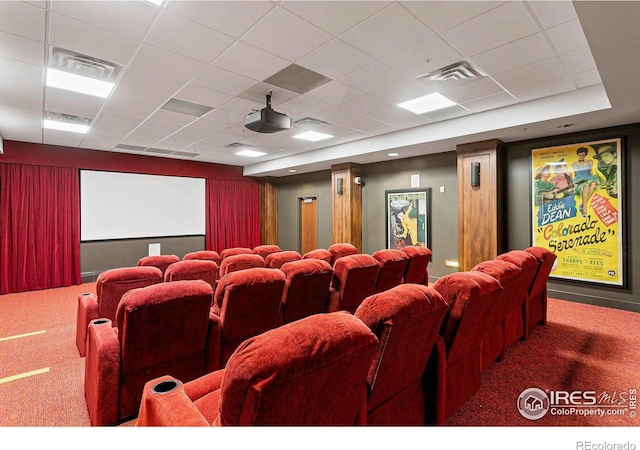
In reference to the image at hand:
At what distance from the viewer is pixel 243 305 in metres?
2.30

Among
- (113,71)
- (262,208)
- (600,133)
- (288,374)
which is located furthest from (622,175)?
(262,208)

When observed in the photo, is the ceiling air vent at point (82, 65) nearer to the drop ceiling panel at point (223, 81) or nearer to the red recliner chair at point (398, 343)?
the drop ceiling panel at point (223, 81)

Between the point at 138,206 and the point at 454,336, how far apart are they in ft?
25.1

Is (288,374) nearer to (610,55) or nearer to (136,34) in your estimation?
(136,34)

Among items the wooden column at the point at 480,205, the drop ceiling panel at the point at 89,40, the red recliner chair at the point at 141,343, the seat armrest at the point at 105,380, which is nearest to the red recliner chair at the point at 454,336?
the red recliner chair at the point at 141,343

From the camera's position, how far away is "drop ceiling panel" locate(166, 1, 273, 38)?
224 centimetres

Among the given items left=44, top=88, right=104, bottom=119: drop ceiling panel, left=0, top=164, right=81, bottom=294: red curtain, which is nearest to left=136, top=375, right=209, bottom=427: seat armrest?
left=44, top=88, right=104, bottom=119: drop ceiling panel

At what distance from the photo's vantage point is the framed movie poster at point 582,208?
14.3ft

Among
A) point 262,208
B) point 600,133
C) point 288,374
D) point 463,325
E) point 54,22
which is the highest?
point 54,22

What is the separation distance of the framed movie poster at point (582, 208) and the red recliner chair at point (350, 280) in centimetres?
329

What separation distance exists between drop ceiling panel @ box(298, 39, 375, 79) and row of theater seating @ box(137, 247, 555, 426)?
6.92 feet

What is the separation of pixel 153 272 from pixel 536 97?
4720 millimetres

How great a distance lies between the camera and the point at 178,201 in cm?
820

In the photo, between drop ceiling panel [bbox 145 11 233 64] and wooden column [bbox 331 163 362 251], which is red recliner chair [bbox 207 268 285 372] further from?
wooden column [bbox 331 163 362 251]
